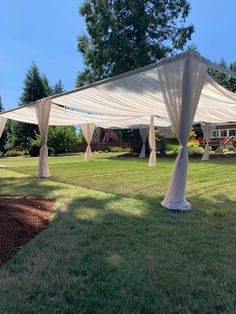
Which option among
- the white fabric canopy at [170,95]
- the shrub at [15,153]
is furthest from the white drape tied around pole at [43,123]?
the shrub at [15,153]

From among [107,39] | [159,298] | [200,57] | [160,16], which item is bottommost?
[159,298]

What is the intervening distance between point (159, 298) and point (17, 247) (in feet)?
5.26

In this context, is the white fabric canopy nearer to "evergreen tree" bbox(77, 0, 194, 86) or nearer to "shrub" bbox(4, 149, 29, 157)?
"evergreen tree" bbox(77, 0, 194, 86)

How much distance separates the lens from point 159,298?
2475 mm

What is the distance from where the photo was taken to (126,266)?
9.97ft

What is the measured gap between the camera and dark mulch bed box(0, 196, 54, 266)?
348 centimetres

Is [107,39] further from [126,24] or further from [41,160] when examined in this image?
[41,160]

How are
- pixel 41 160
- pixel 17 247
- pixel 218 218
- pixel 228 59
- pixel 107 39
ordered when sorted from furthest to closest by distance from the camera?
pixel 228 59, pixel 107 39, pixel 41 160, pixel 218 218, pixel 17 247

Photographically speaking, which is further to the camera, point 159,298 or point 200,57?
point 200,57

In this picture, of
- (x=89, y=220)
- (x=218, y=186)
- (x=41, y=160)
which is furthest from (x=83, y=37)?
(x=89, y=220)

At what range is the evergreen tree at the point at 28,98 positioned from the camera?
26.8 metres

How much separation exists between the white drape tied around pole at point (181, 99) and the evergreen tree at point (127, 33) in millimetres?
15627

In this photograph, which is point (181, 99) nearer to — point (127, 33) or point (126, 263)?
point (126, 263)

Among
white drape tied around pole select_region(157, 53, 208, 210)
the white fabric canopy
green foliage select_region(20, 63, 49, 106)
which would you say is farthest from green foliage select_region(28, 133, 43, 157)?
white drape tied around pole select_region(157, 53, 208, 210)
